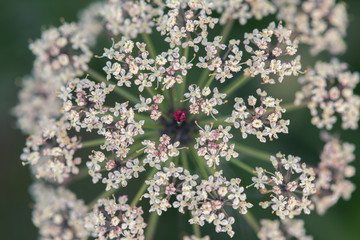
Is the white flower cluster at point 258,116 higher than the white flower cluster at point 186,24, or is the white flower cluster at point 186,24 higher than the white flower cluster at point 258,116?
the white flower cluster at point 186,24

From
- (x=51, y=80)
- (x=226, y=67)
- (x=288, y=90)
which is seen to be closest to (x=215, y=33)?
(x=288, y=90)

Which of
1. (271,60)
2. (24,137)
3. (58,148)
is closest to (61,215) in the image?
(58,148)

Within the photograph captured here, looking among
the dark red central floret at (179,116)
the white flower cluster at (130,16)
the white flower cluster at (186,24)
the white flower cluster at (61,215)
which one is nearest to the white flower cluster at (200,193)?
the dark red central floret at (179,116)

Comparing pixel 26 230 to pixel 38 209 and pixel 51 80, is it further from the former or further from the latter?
pixel 51 80

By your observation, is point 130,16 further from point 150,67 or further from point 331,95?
point 331,95

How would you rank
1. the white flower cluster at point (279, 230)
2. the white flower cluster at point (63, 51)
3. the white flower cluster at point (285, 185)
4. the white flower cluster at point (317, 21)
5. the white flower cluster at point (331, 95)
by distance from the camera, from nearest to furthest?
the white flower cluster at point (285, 185)
the white flower cluster at point (331, 95)
the white flower cluster at point (279, 230)
the white flower cluster at point (317, 21)
the white flower cluster at point (63, 51)

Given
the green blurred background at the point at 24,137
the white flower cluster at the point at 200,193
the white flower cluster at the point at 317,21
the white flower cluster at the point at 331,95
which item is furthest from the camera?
the green blurred background at the point at 24,137

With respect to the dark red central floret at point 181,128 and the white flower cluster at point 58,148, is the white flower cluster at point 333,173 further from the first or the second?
the white flower cluster at point 58,148
